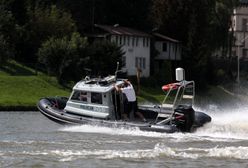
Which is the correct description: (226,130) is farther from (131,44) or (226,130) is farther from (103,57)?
(131,44)

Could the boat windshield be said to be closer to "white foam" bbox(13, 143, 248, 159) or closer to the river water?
the river water

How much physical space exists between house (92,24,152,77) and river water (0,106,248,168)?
44.4 metres

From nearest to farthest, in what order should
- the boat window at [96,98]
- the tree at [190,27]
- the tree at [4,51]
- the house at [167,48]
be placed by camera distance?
the boat window at [96,98] → the tree at [4,51] → the tree at [190,27] → the house at [167,48]

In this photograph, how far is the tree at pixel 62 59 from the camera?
68.2 meters

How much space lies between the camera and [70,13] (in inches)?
3280

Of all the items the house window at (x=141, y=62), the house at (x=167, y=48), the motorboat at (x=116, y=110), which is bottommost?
the house window at (x=141, y=62)

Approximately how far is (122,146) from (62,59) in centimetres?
4106

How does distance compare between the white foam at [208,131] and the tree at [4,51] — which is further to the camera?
the tree at [4,51]

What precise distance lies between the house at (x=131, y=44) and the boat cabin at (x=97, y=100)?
44489 millimetres

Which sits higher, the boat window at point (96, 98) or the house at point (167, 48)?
the boat window at point (96, 98)

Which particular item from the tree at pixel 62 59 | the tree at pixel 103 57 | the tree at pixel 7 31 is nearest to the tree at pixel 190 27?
the tree at pixel 103 57

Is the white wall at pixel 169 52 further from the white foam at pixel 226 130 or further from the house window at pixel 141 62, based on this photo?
the white foam at pixel 226 130

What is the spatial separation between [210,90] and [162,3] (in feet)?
40.0

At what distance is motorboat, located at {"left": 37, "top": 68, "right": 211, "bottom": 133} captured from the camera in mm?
33156
